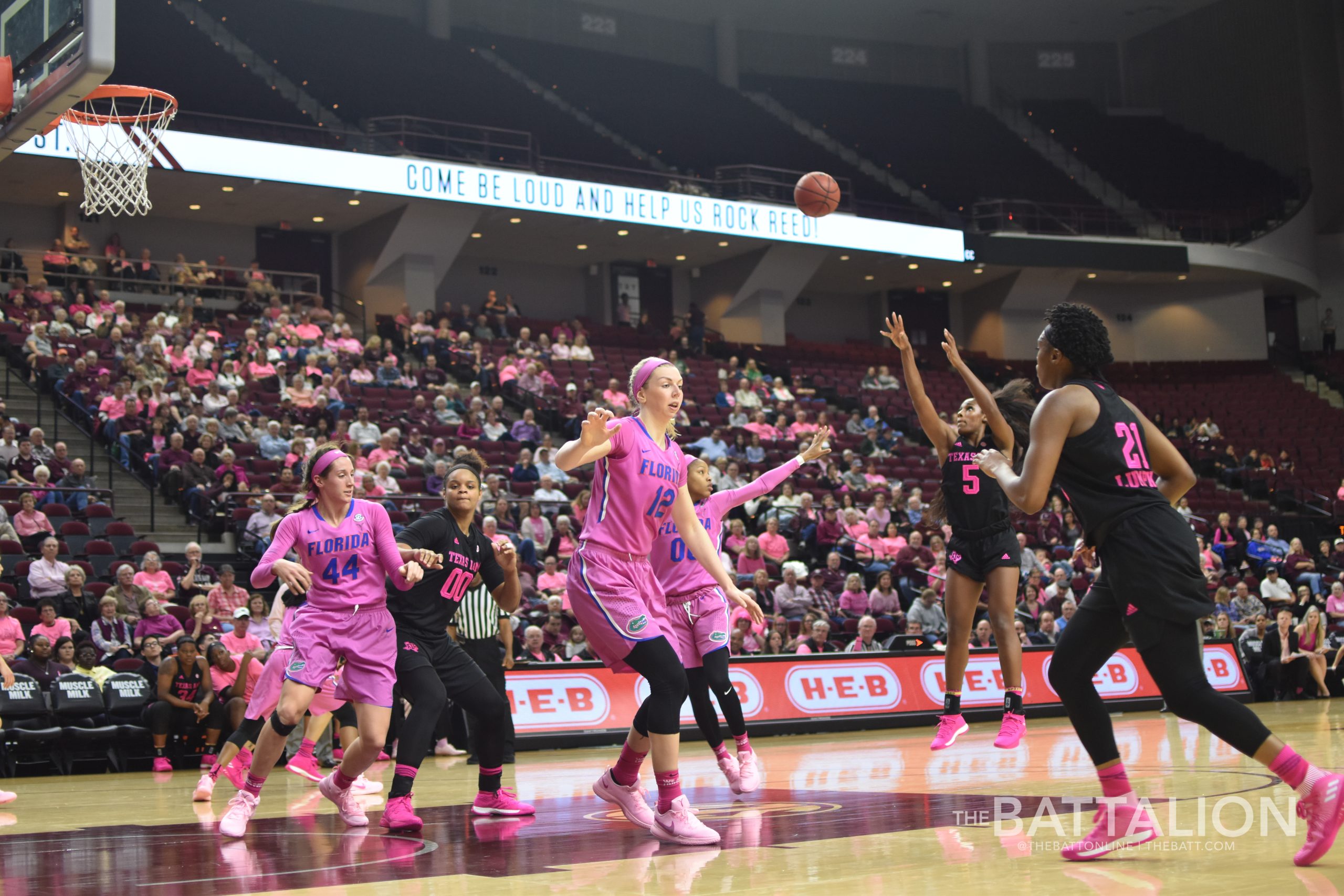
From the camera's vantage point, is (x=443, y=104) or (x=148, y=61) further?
(x=443, y=104)

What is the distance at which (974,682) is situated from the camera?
46.8 ft

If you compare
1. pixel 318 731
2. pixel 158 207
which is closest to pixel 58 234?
pixel 158 207

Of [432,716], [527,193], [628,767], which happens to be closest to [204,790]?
[432,716]

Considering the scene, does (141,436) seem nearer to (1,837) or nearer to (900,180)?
(1,837)

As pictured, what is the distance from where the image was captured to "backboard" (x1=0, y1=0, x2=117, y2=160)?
696 centimetres

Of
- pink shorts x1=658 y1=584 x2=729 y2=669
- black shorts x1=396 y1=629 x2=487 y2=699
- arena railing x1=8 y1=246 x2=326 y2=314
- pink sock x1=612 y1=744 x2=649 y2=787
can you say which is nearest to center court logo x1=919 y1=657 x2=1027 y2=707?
pink shorts x1=658 y1=584 x2=729 y2=669

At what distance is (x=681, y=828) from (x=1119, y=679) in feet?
38.7

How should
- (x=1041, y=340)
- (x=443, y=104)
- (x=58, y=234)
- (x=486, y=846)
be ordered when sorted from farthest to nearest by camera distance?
(x=443, y=104) < (x=58, y=234) < (x=486, y=846) < (x=1041, y=340)

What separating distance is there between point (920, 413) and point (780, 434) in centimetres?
1573

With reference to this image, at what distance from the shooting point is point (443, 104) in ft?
94.2

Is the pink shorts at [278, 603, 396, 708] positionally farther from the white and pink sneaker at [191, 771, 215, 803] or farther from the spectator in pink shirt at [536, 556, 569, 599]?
the spectator in pink shirt at [536, 556, 569, 599]

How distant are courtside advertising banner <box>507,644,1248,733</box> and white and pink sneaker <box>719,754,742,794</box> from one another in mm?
4799

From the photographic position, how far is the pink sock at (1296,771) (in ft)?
14.0

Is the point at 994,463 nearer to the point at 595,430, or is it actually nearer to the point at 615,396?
the point at 595,430
